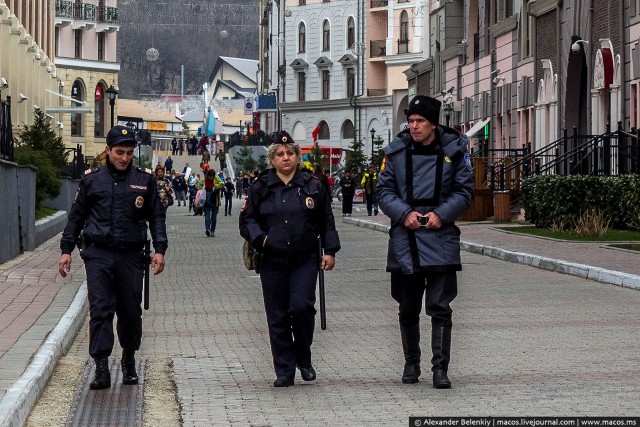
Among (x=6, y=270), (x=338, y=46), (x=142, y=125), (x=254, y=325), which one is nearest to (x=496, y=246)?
(x=6, y=270)

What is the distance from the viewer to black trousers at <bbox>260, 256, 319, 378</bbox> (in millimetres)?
10805

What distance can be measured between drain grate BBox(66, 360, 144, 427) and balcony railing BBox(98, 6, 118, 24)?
89152mm

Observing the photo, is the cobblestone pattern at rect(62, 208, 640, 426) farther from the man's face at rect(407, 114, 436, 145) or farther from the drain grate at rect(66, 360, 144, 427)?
the man's face at rect(407, 114, 436, 145)

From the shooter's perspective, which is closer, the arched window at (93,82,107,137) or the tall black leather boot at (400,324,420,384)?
the tall black leather boot at (400,324,420,384)

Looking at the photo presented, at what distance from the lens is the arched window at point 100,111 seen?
99250 millimetres

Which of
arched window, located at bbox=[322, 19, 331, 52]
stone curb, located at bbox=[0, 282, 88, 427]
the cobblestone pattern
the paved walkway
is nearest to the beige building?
arched window, located at bbox=[322, 19, 331, 52]

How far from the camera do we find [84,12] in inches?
3834

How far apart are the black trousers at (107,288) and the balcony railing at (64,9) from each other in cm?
8568

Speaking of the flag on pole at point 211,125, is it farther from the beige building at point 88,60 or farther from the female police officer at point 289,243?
the female police officer at point 289,243

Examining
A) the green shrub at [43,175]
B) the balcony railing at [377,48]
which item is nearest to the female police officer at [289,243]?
the green shrub at [43,175]

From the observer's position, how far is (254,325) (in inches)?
603

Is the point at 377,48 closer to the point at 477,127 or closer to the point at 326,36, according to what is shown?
the point at 326,36

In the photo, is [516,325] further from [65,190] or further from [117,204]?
[65,190]

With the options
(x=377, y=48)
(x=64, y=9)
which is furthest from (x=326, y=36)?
(x=64, y=9)
